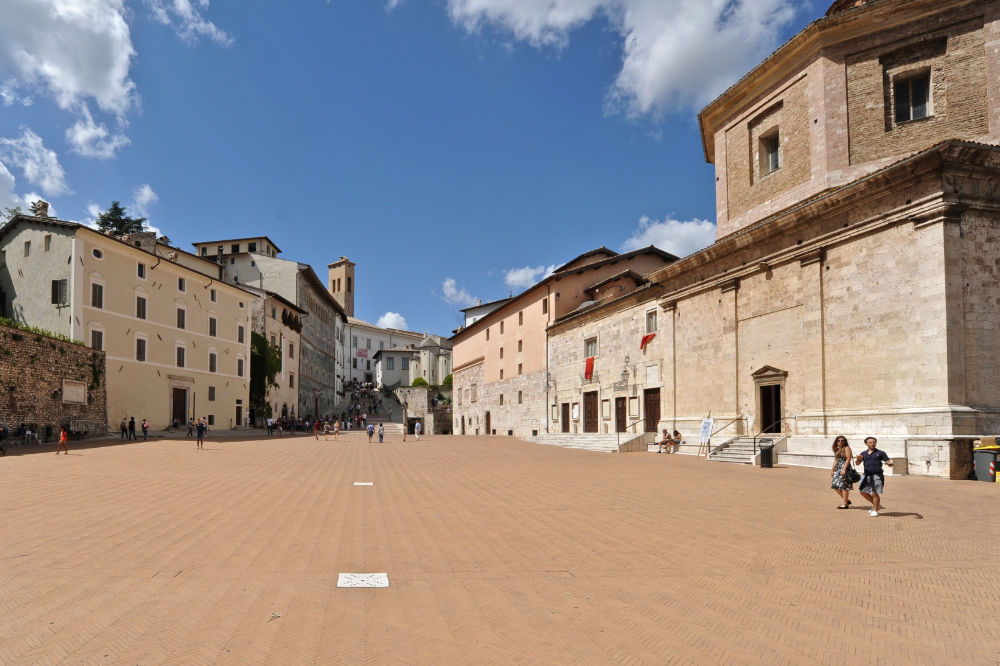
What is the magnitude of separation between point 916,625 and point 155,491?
1399 centimetres

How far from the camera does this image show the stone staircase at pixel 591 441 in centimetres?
3080

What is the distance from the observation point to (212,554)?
7938 millimetres

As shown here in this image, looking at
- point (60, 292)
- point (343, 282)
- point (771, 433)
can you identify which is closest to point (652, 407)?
point (771, 433)

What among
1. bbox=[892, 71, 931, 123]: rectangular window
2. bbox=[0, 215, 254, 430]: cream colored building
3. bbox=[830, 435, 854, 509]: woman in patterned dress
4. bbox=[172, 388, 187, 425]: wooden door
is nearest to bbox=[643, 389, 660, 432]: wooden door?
bbox=[892, 71, 931, 123]: rectangular window

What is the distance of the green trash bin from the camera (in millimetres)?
15547

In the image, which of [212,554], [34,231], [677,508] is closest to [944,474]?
[677,508]

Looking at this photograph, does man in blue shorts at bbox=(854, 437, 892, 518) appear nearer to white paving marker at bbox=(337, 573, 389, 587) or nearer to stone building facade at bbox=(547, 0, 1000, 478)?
stone building facade at bbox=(547, 0, 1000, 478)

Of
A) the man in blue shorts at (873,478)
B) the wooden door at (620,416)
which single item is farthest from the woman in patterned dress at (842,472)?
the wooden door at (620,416)

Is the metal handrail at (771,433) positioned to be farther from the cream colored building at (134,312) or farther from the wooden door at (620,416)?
the cream colored building at (134,312)

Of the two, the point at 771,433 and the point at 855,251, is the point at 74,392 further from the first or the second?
the point at 855,251

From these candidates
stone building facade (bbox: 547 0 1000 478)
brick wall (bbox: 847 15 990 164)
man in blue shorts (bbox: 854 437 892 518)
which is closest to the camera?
man in blue shorts (bbox: 854 437 892 518)

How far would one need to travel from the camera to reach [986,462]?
15.7 meters

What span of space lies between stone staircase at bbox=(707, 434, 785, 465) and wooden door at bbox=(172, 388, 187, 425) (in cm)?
3412

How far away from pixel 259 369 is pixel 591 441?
100 feet
